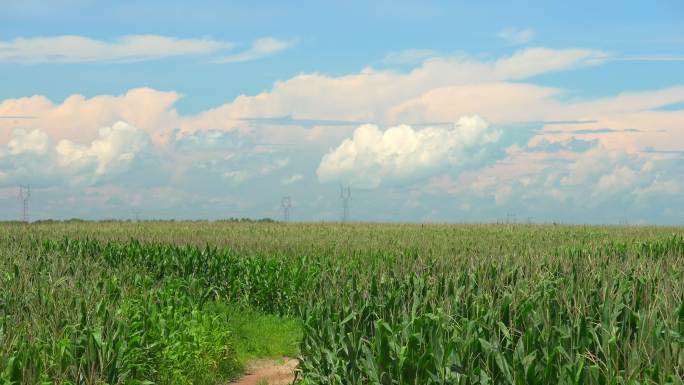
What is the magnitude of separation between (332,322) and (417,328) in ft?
6.68

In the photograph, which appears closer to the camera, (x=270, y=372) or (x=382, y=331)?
(x=382, y=331)

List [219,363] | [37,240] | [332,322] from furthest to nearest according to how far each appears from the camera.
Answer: [37,240], [219,363], [332,322]

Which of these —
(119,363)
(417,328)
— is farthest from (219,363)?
(417,328)

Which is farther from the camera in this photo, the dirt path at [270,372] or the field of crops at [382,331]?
the dirt path at [270,372]

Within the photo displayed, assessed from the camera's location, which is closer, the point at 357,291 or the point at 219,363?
the point at 357,291

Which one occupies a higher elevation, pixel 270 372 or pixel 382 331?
pixel 382 331

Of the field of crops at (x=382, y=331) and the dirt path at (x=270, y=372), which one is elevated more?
the field of crops at (x=382, y=331)

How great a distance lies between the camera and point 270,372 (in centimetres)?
1523

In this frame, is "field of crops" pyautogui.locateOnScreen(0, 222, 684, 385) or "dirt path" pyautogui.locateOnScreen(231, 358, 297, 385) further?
"dirt path" pyautogui.locateOnScreen(231, 358, 297, 385)

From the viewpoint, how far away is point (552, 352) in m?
7.95

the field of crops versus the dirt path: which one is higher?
the field of crops

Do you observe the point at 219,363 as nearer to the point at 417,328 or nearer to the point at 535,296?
A: the point at 417,328

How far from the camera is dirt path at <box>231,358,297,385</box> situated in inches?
558

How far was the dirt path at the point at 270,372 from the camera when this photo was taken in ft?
46.5
